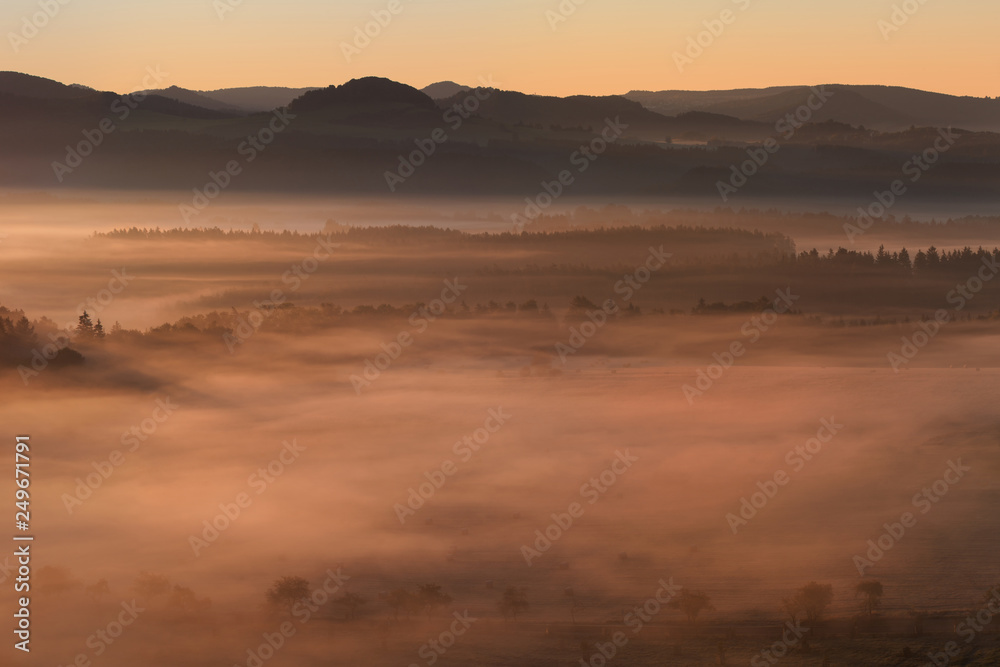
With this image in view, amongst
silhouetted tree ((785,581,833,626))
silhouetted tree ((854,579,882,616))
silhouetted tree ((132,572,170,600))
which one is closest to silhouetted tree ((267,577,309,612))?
silhouetted tree ((132,572,170,600))

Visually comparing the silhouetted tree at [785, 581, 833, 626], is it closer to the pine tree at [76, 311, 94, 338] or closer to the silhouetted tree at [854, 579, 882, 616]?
the silhouetted tree at [854, 579, 882, 616]

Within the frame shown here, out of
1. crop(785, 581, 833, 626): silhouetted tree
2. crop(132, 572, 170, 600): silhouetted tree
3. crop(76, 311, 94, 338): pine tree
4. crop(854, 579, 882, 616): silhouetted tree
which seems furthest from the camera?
crop(76, 311, 94, 338): pine tree

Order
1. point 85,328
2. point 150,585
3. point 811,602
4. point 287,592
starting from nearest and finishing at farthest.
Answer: point 811,602, point 287,592, point 150,585, point 85,328

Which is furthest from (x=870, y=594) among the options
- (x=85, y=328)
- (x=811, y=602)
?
(x=85, y=328)

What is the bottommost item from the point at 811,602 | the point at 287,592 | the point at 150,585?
the point at 150,585

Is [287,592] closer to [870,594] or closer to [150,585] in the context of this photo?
[150,585]

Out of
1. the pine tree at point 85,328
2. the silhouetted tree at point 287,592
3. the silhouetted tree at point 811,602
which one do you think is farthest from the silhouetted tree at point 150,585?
the pine tree at point 85,328

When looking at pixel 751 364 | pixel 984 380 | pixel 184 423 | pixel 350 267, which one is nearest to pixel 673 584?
pixel 184 423

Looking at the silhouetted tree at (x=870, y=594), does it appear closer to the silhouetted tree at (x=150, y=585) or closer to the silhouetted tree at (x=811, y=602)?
the silhouetted tree at (x=811, y=602)

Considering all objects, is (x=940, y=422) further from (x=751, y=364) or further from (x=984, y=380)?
(x=751, y=364)

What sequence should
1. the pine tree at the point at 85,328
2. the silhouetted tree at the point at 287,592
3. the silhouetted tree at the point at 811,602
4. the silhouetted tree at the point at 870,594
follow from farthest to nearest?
the pine tree at the point at 85,328 → the silhouetted tree at the point at 287,592 → the silhouetted tree at the point at 870,594 → the silhouetted tree at the point at 811,602

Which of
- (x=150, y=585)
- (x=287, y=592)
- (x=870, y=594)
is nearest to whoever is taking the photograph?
(x=870, y=594)
